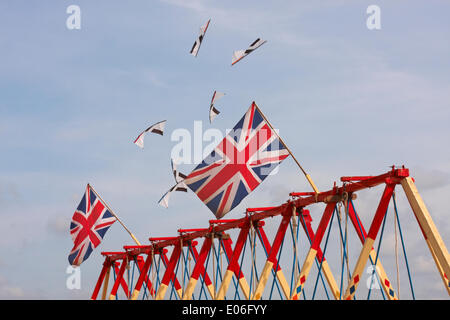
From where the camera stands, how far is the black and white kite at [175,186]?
41.2 meters

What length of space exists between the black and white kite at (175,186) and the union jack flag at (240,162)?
427 cm

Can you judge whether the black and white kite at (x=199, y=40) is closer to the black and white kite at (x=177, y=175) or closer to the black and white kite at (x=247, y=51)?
the black and white kite at (x=247, y=51)

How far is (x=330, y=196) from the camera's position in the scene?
34.8 meters

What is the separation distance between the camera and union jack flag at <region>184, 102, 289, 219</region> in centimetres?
3559

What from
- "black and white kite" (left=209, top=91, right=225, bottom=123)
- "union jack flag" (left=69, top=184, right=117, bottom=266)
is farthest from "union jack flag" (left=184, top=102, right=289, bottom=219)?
"union jack flag" (left=69, top=184, right=117, bottom=266)

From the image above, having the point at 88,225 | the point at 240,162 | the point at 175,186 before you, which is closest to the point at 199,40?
the point at 240,162

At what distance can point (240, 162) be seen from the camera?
36.0 metres

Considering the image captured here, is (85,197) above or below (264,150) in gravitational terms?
above

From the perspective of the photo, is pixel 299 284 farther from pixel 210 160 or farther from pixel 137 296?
pixel 137 296

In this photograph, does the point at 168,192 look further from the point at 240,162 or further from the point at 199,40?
the point at 199,40

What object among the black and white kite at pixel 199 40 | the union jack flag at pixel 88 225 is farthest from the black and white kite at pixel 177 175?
the union jack flag at pixel 88 225
